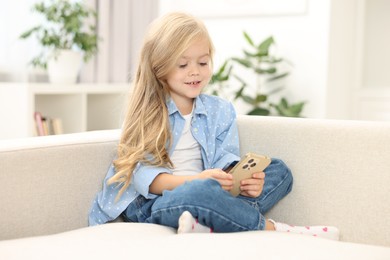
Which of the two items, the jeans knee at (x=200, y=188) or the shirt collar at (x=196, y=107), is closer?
the jeans knee at (x=200, y=188)

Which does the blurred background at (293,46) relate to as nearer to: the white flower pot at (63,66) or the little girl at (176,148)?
the white flower pot at (63,66)

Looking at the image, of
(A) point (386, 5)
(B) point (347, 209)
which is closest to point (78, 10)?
(A) point (386, 5)

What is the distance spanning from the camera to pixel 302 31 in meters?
4.26

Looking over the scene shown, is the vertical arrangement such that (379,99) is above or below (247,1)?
below

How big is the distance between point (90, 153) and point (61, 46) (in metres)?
2.35

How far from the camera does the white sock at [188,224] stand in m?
1.69

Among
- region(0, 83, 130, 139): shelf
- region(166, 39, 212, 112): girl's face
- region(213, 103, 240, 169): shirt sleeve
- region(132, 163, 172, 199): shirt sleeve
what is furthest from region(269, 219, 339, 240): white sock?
region(0, 83, 130, 139): shelf

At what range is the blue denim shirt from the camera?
1977mm

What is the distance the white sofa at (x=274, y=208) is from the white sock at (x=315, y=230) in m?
0.04

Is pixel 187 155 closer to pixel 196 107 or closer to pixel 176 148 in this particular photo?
pixel 176 148

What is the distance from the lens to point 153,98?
2.12m

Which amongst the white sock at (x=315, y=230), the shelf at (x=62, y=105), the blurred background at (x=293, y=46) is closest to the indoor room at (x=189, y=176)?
the white sock at (x=315, y=230)

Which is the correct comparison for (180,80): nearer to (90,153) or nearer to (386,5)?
(90,153)

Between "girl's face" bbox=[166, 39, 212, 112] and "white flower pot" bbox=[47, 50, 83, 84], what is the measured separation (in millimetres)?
2174
